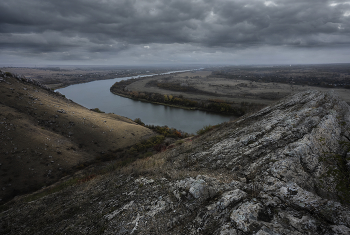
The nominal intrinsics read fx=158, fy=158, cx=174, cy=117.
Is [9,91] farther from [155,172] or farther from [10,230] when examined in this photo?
[155,172]

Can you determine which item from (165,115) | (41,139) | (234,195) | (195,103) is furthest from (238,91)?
(234,195)

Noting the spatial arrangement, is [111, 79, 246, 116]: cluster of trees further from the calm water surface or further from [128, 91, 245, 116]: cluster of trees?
the calm water surface

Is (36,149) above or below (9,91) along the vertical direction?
below

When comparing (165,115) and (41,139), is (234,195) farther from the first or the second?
(165,115)

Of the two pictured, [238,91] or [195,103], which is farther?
[238,91]

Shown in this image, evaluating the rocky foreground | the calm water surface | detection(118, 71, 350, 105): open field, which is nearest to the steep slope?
the rocky foreground

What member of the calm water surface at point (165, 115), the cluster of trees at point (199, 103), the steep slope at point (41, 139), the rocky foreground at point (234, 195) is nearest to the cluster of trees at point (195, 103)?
the cluster of trees at point (199, 103)

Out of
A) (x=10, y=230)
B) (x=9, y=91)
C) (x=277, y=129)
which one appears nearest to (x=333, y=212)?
(x=277, y=129)
